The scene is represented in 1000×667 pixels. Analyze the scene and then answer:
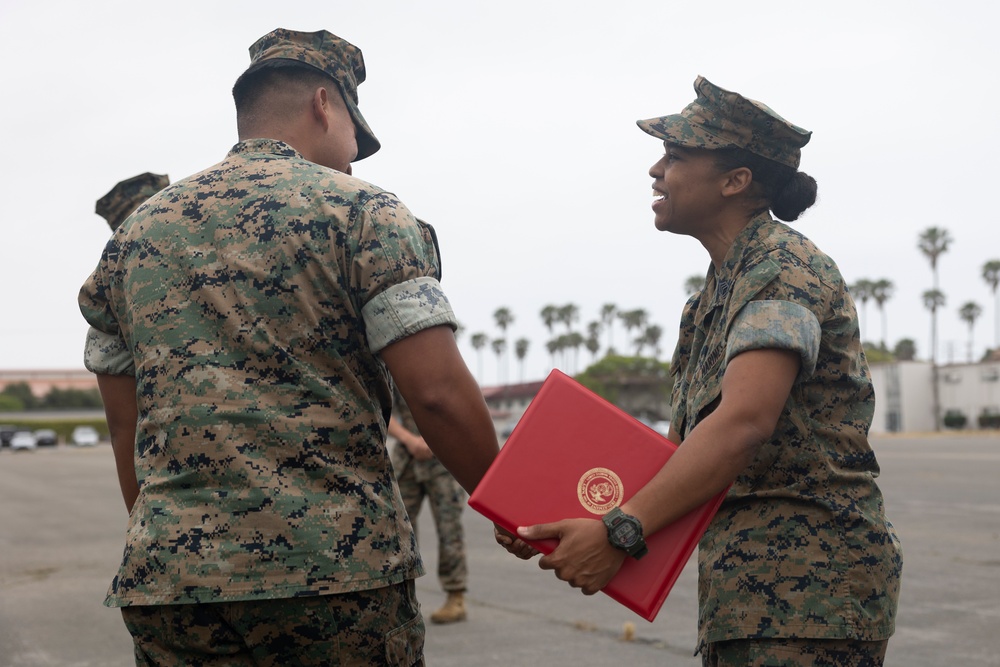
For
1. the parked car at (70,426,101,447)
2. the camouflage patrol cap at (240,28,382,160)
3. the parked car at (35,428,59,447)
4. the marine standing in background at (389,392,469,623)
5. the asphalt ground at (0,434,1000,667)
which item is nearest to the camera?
the camouflage patrol cap at (240,28,382,160)

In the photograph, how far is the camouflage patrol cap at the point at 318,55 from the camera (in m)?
2.54

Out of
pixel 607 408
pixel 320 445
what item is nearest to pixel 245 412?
pixel 320 445

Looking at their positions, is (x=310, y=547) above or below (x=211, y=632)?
above

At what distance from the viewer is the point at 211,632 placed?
2168mm

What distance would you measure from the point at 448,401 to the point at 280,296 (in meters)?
0.41

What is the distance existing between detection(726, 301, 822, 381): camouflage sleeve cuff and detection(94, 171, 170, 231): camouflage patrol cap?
3.90m

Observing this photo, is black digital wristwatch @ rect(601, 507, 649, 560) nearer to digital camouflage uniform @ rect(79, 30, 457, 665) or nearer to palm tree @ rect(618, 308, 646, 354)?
digital camouflage uniform @ rect(79, 30, 457, 665)

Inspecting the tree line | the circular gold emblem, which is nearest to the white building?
the tree line

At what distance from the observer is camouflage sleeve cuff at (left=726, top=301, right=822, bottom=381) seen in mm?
2316

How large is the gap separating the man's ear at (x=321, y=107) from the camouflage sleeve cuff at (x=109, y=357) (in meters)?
0.71

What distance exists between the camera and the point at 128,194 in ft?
18.1

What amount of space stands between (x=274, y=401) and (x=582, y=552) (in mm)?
726

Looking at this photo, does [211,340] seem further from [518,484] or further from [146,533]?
[518,484]

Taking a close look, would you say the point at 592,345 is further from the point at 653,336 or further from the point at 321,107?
the point at 321,107
